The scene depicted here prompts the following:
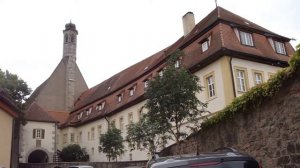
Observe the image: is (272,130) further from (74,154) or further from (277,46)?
(74,154)

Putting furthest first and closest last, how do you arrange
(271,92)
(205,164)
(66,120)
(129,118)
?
(66,120)
(129,118)
(271,92)
(205,164)

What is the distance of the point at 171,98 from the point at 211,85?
7.93 meters

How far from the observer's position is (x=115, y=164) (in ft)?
90.7

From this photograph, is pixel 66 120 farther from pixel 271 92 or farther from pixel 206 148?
pixel 271 92

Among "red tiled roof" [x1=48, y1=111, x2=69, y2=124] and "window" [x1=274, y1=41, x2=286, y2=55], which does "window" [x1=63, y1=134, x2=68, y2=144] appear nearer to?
"red tiled roof" [x1=48, y1=111, x2=69, y2=124]

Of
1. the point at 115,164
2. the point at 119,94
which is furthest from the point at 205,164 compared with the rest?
the point at 119,94

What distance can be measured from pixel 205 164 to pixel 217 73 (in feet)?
64.3

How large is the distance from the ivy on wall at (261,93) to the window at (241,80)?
10.3 metres

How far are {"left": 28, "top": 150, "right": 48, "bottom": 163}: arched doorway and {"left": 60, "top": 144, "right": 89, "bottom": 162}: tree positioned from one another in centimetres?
214

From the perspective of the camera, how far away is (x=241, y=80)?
899 inches

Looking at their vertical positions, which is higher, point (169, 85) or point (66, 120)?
point (66, 120)

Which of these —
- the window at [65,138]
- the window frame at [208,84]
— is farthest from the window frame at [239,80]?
the window at [65,138]

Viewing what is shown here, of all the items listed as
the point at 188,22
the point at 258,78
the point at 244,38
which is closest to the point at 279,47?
the point at 244,38

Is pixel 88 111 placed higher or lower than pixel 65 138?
higher
